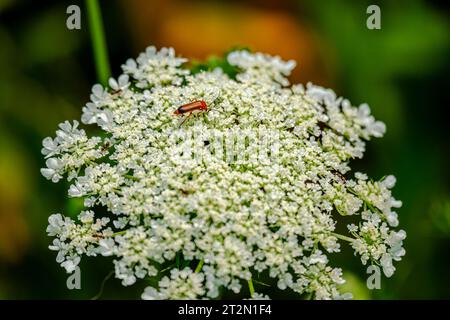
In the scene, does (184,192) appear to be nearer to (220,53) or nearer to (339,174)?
(339,174)

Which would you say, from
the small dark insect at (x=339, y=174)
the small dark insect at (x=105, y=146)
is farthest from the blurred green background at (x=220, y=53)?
the small dark insect at (x=105, y=146)

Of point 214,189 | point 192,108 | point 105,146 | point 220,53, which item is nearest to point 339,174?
point 214,189

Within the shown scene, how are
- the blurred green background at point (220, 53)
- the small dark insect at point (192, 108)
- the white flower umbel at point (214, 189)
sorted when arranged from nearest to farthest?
the white flower umbel at point (214, 189) → the small dark insect at point (192, 108) → the blurred green background at point (220, 53)

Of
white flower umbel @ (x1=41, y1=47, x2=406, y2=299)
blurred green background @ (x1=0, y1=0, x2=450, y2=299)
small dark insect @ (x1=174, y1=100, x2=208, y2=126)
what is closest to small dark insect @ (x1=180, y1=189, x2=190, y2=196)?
white flower umbel @ (x1=41, y1=47, x2=406, y2=299)

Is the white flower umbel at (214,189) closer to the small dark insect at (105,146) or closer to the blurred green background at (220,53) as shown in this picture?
the small dark insect at (105,146)

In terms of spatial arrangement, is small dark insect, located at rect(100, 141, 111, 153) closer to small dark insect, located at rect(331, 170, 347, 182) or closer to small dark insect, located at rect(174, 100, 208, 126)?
small dark insect, located at rect(174, 100, 208, 126)
